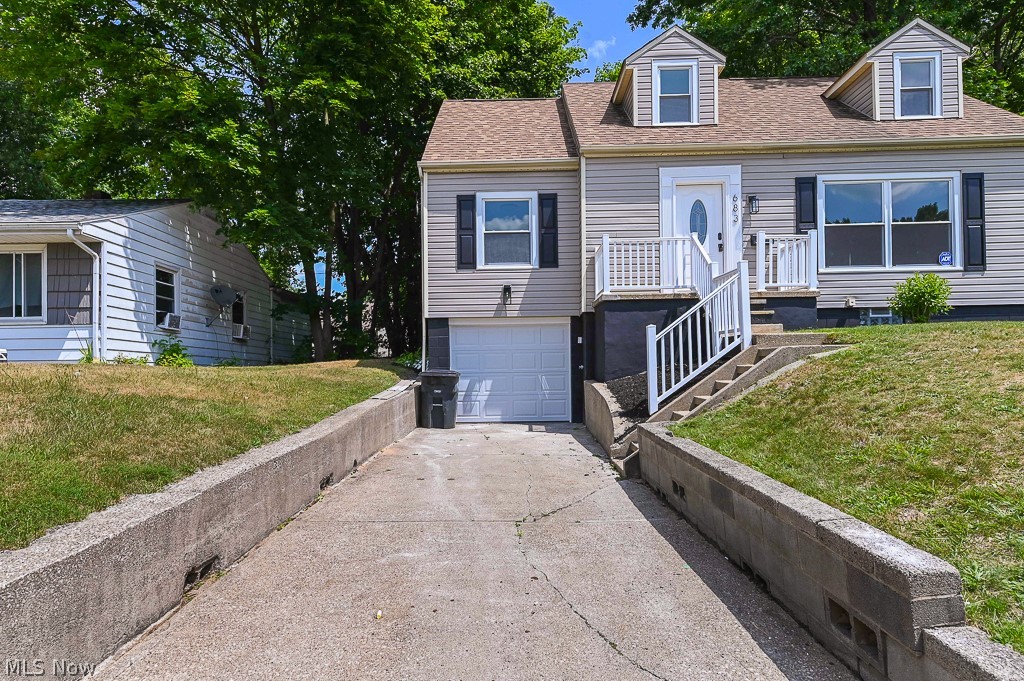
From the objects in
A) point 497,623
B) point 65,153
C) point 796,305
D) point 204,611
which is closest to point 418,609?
point 497,623

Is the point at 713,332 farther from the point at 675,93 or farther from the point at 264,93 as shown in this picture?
the point at 264,93

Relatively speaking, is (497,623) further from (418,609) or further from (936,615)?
(936,615)

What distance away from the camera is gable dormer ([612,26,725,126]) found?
40.7 ft

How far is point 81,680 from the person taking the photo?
2.79 m

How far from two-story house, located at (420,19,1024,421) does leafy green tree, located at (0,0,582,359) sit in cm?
382

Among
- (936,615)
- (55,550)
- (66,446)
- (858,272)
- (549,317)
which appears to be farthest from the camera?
(549,317)

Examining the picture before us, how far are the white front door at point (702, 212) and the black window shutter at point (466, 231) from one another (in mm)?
3871

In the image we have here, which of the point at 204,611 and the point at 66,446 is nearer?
the point at 204,611

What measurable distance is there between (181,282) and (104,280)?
2.68 meters

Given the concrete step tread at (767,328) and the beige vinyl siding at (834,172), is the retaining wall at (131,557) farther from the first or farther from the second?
the beige vinyl siding at (834,172)

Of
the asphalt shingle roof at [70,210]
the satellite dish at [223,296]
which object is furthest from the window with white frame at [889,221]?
the asphalt shingle roof at [70,210]

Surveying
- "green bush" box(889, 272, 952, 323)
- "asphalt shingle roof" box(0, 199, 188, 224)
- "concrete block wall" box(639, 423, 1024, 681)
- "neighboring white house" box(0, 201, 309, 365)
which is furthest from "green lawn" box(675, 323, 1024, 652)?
"asphalt shingle roof" box(0, 199, 188, 224)

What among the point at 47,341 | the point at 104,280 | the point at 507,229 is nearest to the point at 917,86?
the point at 507,229

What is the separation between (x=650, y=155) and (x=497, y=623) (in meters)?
10.2
